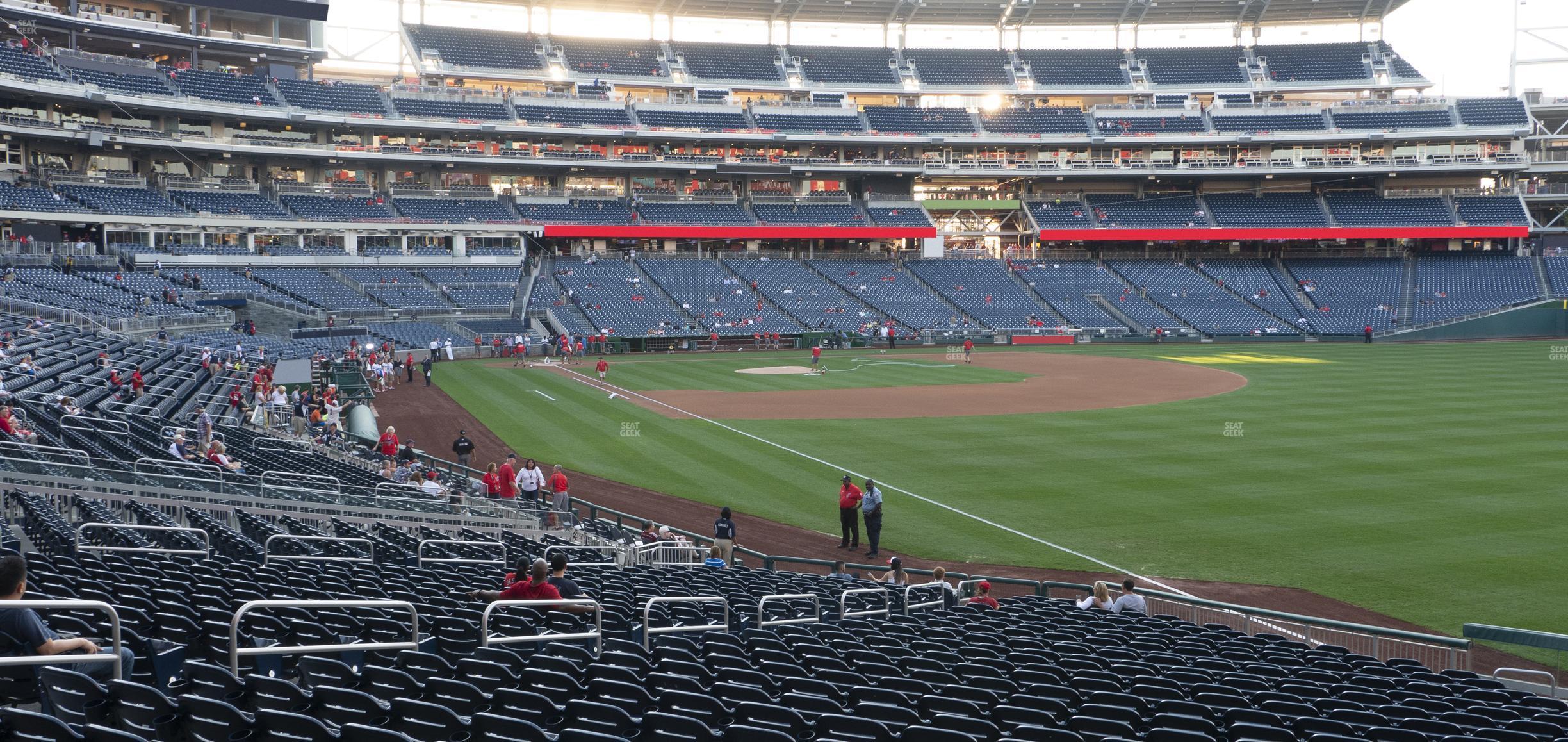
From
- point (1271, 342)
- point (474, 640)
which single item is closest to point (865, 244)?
point (1271, 342)

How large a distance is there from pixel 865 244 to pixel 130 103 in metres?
49.7

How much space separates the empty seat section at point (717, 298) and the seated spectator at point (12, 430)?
48.8m

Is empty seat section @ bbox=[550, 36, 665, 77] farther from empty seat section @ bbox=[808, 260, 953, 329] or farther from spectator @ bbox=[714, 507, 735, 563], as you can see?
spectator @ bbox=[714, 507, 735, 563]

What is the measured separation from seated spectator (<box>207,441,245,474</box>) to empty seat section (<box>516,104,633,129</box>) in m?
58.4

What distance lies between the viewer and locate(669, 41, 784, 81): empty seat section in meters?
84.4

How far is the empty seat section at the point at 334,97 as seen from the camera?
69.4 metres

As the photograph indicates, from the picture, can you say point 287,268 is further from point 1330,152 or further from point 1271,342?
point 1330,152

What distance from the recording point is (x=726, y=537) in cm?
1894

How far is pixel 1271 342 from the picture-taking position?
68.9 m

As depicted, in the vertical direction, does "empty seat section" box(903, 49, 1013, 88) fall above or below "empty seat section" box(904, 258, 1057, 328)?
above

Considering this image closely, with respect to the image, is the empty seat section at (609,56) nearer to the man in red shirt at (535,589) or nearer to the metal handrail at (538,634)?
the man in red shirt at (535,589)

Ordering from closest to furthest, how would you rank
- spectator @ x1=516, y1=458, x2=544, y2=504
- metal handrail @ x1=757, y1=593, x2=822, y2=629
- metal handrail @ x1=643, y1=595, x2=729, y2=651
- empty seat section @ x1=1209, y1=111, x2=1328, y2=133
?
metal handrail @ x1=643, y1=595, x2=729, y2=651 → metal handrail @ x1=757, y1=593, x2=822, y2=629 → spectator @ x1=516, y1=458, x2=544, y2=504 → empty seat section @ x1=1209, y1=111, x2=1328, y2=133

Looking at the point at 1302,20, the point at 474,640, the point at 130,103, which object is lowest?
the point at 474,640

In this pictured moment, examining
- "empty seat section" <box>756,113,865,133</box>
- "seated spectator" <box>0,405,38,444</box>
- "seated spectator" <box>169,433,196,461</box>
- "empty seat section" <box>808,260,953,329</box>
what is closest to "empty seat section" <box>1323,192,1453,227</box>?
"empty seat section" <box>808,260,953,329</box>
